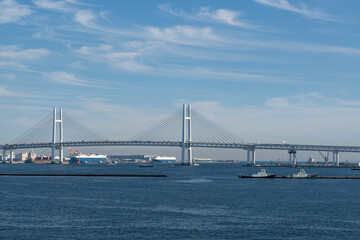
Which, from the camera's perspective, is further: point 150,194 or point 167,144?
point 167,144

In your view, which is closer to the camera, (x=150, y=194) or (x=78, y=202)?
(x=78, y=202)

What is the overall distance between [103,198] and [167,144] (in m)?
119

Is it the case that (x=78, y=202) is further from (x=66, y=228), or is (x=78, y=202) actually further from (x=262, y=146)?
(x=262, y=146)

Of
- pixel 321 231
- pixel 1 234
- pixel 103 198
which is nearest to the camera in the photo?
pixel 1 234

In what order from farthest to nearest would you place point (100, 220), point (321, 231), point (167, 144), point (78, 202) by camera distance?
point (167, 144)
point (78, 202)
point (100, 220)
point (321, 231)

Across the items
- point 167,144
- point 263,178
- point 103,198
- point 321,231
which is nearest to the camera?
point 321,231

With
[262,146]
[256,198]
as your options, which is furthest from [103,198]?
[262,146]

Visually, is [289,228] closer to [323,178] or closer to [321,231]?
[321,231]

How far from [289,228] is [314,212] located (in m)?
10.8

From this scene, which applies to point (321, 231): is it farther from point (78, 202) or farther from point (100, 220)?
point (78, 202)

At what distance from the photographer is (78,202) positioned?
57.8 metres

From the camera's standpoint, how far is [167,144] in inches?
7146

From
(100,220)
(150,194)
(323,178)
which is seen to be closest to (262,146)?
(323,178)

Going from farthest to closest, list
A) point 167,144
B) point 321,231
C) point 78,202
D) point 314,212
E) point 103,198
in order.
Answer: point 167,144 < point 103,198 < point 78,202 < point 314,212 < point 321,231
